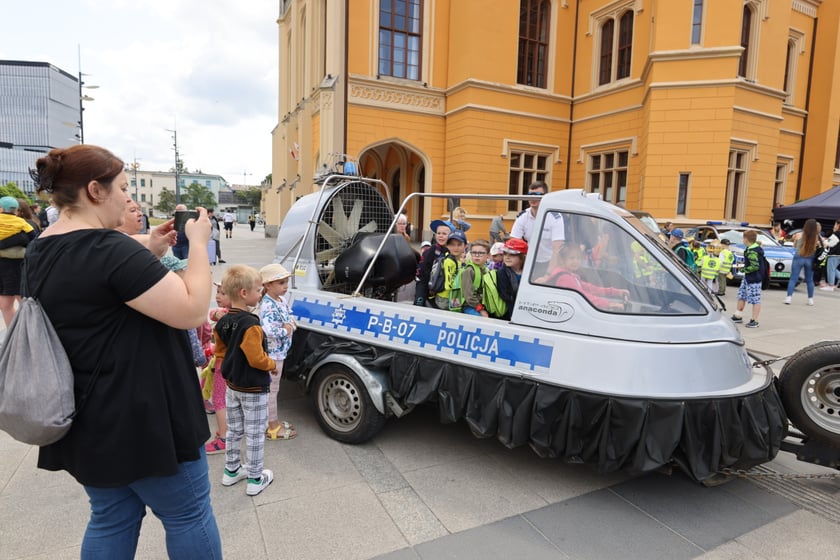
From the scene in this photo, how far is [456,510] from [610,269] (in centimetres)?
176

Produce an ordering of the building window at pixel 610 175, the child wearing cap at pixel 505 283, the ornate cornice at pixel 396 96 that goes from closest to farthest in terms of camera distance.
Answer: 1. the child wearing cap at pixel 505 283
2. the ornate cornice at pixel 396 96
3. the building window at pixel 610 175

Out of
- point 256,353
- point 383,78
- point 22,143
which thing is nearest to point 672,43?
point 383,78

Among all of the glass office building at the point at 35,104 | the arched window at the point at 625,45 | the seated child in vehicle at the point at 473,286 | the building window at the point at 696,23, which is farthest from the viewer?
the glass office building at the point at 35,104

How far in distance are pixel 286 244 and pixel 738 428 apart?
3.98 metres

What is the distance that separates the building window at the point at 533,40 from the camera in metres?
19.0

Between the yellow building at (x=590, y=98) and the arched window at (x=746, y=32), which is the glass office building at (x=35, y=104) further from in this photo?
the arched window at (x=746, y=32)

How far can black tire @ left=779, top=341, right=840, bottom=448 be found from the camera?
3080mm

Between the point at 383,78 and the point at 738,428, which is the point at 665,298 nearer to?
the point at 738,428

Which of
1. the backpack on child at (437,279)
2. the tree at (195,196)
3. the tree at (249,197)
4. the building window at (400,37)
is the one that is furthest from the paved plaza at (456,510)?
the tree at (249,197)

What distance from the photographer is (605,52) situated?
61.7ft

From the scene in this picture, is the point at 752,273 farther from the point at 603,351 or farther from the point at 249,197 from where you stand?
the point at 249,197

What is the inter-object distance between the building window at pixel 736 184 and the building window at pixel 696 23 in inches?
143

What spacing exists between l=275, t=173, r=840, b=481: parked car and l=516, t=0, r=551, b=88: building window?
58.3 feet

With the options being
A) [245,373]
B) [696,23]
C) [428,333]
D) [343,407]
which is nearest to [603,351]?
[428,333]
